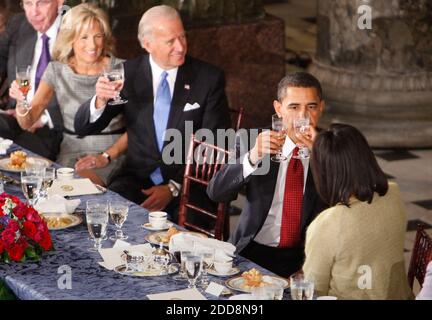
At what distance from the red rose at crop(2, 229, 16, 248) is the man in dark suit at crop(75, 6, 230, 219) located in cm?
163

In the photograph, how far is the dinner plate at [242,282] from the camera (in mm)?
4062

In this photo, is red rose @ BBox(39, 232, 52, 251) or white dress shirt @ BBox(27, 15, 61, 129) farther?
white dress shirt @ BBox(27, 15, 61, 129)

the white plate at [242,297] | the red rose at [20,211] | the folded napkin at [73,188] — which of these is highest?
the red rose at [20,211]

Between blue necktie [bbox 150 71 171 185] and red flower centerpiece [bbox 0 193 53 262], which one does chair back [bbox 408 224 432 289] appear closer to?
red flower centerpiece [bbox 0 193 53 262]

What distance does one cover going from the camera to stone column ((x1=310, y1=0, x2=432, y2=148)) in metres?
8.53

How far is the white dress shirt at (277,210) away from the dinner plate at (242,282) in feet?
2.91

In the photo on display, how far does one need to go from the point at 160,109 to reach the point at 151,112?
2.2 inches

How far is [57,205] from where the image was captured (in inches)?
191

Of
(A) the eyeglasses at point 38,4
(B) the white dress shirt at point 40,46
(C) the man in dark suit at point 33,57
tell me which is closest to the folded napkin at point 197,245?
(C) the man in dark suit at point 33,57

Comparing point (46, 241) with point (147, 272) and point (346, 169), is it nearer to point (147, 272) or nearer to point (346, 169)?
point (147, 272)

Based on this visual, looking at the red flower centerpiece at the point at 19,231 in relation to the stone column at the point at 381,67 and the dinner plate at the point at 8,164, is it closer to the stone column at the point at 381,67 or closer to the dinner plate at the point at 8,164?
the dinner plate at the point at 8,164

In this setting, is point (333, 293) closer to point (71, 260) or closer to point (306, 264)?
point (306, 264)

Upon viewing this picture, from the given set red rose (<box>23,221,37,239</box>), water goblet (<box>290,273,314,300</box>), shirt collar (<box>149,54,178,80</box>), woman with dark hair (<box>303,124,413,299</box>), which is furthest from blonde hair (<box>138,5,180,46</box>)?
water goblet (<box>290,273,314,300</box>)

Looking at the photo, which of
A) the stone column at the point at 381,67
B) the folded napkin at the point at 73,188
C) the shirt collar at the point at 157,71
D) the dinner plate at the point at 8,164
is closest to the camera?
the folded napkin at the point at 73,188
